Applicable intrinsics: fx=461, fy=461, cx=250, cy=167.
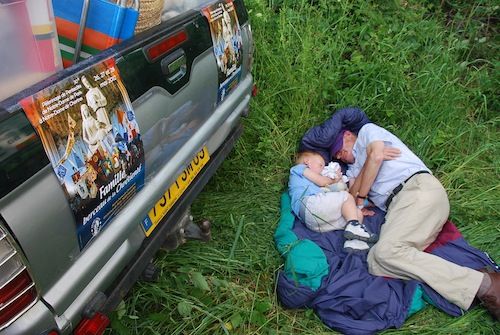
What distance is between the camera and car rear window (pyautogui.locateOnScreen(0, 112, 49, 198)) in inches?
45.0

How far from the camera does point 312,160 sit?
365 centimetres

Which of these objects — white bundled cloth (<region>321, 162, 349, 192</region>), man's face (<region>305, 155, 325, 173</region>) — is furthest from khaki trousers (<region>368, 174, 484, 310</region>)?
man's face (<region>305, 155, 325, 173</region>)

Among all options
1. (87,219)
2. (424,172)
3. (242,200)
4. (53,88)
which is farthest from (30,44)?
(424,172)

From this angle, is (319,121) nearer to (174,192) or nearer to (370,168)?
(370,168)

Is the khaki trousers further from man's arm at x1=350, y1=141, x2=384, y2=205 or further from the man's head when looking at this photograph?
the man's head

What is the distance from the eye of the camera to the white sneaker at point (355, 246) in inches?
119

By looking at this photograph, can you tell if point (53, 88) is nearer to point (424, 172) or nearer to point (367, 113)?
point (424, 172)

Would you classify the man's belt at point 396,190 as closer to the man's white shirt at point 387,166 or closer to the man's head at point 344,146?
the man's white shirt at point 387,166

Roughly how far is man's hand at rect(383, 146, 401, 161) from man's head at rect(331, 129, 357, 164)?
15.8 inches

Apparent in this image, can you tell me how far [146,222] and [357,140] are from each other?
232 cm

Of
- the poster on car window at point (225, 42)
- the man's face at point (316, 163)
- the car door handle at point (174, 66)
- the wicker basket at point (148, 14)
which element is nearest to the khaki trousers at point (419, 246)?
the man's face at point (316, 163)

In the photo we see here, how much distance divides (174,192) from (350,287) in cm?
125

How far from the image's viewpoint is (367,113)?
4.14 meters

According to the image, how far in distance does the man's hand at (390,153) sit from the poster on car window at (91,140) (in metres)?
2.23
